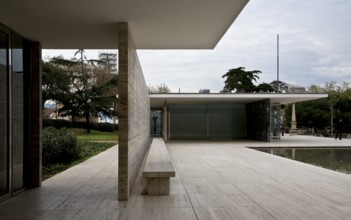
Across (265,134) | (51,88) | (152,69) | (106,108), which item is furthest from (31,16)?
(152,69)

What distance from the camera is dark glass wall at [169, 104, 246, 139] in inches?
1062

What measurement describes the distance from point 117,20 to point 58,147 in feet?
24.8

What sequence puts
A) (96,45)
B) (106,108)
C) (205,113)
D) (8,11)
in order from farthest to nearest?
(106,108) < (205,113) < (96,45) < (8,11)

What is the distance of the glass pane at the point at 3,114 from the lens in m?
6.23

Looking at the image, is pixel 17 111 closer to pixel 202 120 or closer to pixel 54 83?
pixel 202 120

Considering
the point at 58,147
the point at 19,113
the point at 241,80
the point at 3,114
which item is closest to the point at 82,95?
the point at 58,147

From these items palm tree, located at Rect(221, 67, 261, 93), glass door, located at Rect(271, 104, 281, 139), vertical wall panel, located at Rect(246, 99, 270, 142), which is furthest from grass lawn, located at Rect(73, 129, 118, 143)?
palm tree, located at Rect(221, 67, 261, 93)

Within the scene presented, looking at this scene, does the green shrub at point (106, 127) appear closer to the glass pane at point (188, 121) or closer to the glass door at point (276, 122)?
the glass pane at point (188, 121)

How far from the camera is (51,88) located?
31.9 metres

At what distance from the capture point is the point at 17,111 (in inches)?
275

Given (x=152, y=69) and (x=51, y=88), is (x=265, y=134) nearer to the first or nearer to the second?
(x=51, y=88)

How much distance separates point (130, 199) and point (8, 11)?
3785 mm

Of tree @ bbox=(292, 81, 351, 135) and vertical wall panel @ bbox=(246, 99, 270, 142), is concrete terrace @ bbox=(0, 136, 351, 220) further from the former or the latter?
tree @ bbox=(292, 81, 351, 135)

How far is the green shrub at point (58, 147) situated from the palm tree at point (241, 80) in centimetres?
3784
